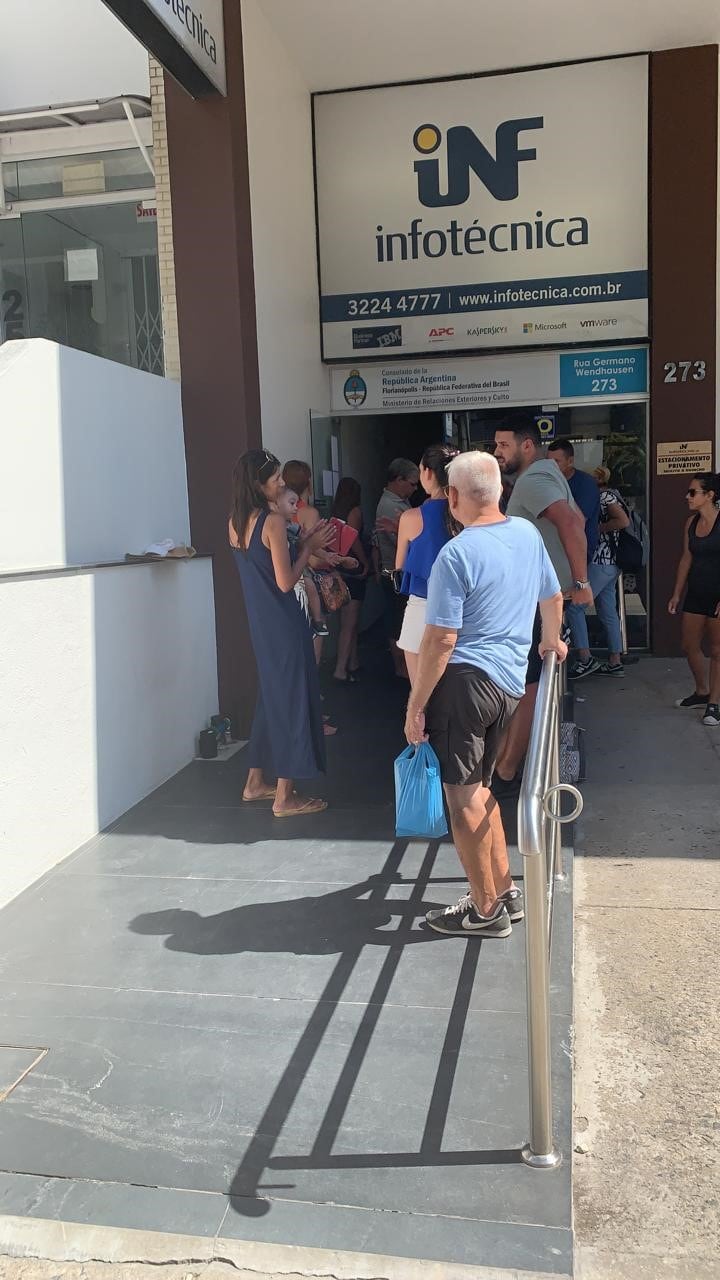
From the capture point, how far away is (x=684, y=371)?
8.46 metres

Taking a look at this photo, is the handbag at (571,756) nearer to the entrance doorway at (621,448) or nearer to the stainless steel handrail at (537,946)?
the stainless steel handrail at (537,946)

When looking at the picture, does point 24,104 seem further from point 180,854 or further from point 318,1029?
point 318,1029

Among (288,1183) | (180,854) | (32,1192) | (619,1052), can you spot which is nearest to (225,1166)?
(288,1183)

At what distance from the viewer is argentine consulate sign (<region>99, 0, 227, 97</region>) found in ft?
16.2

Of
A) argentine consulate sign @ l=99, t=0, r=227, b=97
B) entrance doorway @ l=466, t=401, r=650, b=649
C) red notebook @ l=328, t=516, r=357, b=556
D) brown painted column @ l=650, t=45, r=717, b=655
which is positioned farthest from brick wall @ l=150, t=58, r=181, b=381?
brown painted column @ l=650, t=45, r=717, b=655

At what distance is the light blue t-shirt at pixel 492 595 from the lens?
10.6ft

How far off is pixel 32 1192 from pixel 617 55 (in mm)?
8796

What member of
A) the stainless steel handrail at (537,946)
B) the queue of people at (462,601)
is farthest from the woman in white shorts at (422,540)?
the stainless steel handrail at (537,946)

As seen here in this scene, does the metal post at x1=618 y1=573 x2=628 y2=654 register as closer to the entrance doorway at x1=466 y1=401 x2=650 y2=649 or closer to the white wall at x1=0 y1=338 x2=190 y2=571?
the entrance doorway at x1=466 y1=401 x2=650 y2=649

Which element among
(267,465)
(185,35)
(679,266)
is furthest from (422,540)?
(679,266)

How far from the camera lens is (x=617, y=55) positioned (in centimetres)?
823

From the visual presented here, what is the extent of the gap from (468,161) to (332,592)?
438 cm

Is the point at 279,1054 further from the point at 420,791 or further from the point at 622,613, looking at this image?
the point at 622,613

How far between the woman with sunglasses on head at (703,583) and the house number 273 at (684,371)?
1.79 meters
